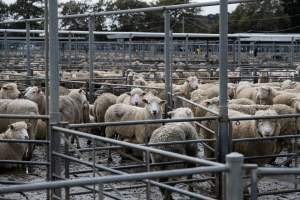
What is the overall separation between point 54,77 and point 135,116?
468cm

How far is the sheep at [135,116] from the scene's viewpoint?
10.1 meters

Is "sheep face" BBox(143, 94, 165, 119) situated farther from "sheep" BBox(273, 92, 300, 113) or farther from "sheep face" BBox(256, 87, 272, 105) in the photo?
"sheep face" BBox(256, 87, 272, 105)

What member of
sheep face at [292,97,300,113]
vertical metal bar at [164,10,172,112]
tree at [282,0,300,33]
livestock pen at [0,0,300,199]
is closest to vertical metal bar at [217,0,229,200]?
livestock pen at [0,0,300,199]

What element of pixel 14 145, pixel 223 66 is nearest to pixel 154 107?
pixel 14 145

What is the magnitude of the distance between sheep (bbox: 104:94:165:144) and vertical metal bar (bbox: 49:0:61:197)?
12.2 ft

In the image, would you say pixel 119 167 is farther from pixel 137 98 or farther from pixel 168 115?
pixel 137 98

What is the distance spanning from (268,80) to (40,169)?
37.7 feet

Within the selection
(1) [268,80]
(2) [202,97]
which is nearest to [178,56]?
(1) [268,80]

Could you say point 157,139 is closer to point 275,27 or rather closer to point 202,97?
point 202,97

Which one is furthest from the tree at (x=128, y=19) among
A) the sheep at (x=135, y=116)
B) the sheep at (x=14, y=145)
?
the sheep at (x=14, y=145)

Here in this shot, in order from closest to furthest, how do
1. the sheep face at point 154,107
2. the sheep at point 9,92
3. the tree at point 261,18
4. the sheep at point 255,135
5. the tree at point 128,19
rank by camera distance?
the sheep at point 255,135 → the sheep face at point 154,107 → the sheep at point 9,92 → the tree at point 128,19 → the tree at point 261,18

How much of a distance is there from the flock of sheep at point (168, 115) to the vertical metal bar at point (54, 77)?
170 centimetres

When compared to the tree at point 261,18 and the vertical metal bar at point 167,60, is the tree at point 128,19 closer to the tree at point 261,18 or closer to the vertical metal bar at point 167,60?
the tree at point 261,18

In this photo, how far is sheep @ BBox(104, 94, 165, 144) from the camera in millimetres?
10111
